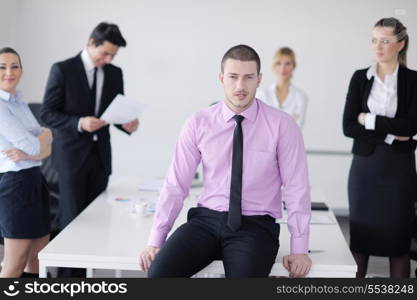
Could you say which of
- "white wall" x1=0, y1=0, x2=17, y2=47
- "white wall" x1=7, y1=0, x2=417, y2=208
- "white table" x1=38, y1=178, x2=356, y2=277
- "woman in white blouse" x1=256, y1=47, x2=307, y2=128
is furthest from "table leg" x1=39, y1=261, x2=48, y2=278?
"white wall" x1=7, y1=0, x2=417, y2=208

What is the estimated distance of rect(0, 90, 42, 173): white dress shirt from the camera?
265 centimetres

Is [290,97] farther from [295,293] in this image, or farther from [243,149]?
[295,293]

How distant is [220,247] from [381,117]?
4.03 ft

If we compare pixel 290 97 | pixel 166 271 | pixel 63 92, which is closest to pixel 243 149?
pixel 166 271

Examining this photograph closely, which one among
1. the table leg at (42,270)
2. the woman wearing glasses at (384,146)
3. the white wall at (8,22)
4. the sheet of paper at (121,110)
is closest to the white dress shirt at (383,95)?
the woman wearing glasses at (384,146)

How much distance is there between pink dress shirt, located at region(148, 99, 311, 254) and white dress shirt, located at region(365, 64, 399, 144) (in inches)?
35.1

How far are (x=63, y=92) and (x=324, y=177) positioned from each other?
306 centimetres

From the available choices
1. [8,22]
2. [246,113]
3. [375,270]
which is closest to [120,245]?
[246,113]

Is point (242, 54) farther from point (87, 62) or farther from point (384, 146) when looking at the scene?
point (87, 62)

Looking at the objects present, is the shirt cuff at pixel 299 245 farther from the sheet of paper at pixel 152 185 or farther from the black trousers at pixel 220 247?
the sheet of paper at pixel 152 185

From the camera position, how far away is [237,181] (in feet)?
7.61

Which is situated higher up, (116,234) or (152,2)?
A: (152,2)

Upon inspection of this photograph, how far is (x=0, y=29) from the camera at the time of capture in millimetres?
5180

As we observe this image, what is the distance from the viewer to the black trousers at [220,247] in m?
2.13
